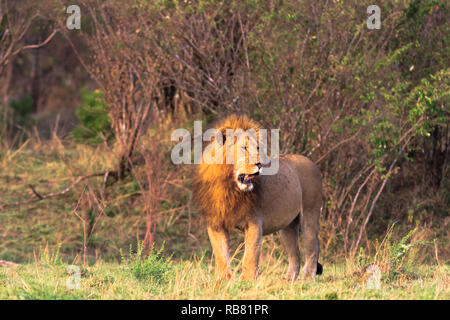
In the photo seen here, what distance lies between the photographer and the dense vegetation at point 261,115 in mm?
9516

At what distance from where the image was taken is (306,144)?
9.73 metres

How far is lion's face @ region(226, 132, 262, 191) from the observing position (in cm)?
580

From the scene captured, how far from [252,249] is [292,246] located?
46.7 inches

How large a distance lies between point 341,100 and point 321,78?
1.72 ft

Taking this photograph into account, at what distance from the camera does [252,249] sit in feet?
20.2

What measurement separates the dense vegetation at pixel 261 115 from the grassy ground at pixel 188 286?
4.71ft

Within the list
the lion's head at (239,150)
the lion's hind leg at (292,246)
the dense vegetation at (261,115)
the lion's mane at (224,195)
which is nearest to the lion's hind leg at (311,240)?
the lion's hind leg at (292,246)

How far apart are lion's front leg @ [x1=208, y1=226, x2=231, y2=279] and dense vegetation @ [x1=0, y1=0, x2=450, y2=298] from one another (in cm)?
208

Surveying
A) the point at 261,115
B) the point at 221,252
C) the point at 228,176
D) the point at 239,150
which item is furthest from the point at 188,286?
the point at 261,115

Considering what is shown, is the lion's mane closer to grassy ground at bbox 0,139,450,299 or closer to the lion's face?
the lion's face

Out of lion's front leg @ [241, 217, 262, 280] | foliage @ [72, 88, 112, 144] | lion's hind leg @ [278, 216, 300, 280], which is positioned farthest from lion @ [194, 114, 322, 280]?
foliage @ [72, 88, 112, 144]
